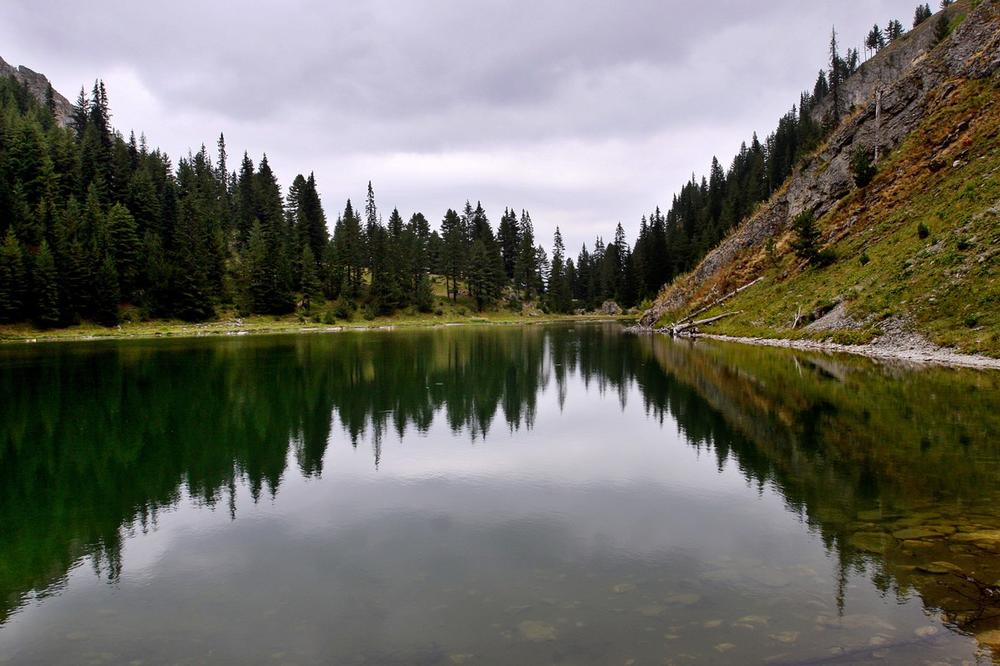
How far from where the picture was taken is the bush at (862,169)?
181 feet

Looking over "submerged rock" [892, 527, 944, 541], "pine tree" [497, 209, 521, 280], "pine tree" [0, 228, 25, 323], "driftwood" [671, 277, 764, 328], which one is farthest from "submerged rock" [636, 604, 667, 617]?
"pine tree" [497, 209, 521, 280]

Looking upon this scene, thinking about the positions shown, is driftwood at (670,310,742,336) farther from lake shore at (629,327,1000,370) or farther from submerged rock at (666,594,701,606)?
submerged rock at (666,594,701,606)

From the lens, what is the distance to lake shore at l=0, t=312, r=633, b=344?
76.9m

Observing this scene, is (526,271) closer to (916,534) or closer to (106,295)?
(106,295)

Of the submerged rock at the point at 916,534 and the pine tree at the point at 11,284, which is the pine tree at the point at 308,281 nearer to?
the pine tree at the point at 11,284

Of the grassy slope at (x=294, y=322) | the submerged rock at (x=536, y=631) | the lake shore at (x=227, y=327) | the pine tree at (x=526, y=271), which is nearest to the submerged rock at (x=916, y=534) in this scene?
the submerged rock at (x=536, y=631)

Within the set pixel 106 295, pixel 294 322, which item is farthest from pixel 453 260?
pixel 106 295

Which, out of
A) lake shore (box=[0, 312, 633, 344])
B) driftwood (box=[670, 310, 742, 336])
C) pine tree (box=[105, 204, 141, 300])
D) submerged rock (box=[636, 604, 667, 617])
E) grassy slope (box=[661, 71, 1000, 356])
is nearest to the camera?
submerged rock (box=[636, 604, 667, 617])

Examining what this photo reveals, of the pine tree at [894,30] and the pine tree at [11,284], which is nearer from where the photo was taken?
the pine tree at [11,284]

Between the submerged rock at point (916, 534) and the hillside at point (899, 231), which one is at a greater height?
the hillside at point (899, 231)

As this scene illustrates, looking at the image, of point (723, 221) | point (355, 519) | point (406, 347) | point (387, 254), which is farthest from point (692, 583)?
point (723, 221)

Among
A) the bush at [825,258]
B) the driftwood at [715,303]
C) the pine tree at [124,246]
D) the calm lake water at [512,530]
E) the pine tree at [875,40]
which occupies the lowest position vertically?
the calm lake water at [512,530]

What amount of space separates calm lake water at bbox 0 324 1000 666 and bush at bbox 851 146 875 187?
38.2 metres

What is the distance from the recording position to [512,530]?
1116 cm
